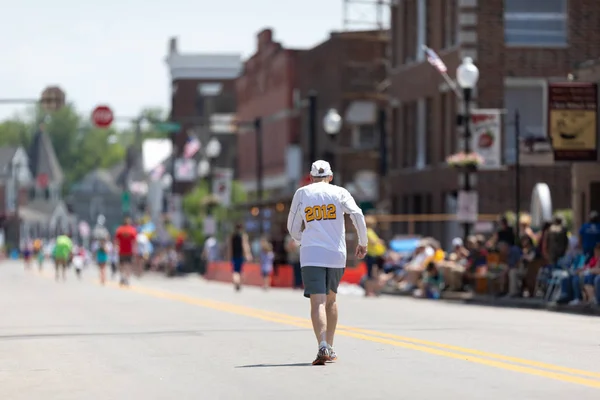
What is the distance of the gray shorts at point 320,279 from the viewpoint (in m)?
15.4

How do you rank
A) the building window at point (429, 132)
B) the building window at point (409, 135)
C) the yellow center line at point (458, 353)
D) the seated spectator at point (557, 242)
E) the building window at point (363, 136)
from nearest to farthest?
1. the yellow center line at point (458, 353)
2. the seated spectator at point (557, 242)
3. the building window at point (429, 132)
4. the building window at point (409, 135)
5. the building window at point (363, 136)

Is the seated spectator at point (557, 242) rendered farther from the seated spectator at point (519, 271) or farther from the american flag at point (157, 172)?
the american flag at point (157, 172)

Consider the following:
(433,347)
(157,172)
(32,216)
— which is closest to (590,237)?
(433,347)

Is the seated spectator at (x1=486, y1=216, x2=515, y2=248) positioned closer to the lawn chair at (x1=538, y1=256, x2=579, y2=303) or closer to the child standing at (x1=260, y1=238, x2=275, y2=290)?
the lawn chair at (x1=538, y1=256, x2=579, y2=303)

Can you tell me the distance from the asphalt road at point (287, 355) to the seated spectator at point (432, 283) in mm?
8964

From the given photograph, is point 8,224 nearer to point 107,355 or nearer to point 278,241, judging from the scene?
point 278,241

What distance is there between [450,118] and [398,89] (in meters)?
6.09

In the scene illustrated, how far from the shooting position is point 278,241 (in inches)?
2009

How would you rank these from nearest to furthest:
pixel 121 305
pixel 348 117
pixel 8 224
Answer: pixel 121 305 < pixel 348 117 < pixel 8 224

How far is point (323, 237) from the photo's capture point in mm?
15570

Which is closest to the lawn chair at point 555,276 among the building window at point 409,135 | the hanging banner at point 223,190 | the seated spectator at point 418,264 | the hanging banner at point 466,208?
the hanging banner at point 466,208

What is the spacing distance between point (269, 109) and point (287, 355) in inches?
2919

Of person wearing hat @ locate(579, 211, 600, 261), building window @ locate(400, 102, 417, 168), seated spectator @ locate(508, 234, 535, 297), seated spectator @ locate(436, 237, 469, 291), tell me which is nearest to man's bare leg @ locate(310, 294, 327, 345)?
person wearing hat @ locate(579, 211, 600, 261)

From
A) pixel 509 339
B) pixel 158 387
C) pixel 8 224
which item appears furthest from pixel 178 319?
pixel 8 224
